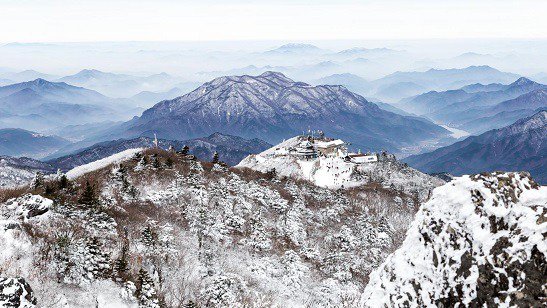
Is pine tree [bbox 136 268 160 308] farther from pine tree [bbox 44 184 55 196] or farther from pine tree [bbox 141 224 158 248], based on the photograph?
pine tree [bbox 44 184 55 196]

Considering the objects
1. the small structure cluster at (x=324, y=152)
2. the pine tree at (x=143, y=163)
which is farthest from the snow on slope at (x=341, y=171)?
the pine tree at (x=143, y=163)

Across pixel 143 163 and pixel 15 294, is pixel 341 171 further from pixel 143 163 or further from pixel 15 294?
pixel 15 294

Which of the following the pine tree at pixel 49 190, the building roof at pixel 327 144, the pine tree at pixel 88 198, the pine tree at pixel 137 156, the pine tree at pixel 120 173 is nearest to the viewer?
the pine tree at pixel 88 198

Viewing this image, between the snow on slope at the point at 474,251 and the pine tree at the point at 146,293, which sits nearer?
the snow on slope at the point at 474,251

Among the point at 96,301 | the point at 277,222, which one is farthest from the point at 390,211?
the point at 96,301

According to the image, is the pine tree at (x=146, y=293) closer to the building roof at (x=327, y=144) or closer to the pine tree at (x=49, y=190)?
the pine tree at (x=49, y=190)

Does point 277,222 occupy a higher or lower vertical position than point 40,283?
lower

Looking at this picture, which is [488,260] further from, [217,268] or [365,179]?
[365,179]
